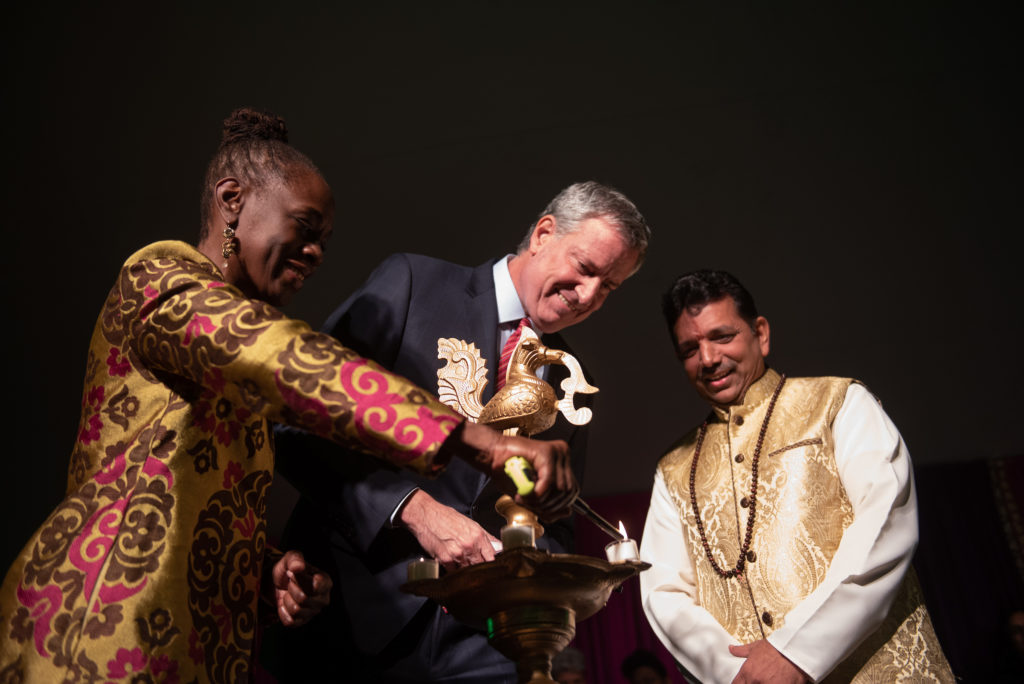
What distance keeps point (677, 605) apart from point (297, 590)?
3.73ft

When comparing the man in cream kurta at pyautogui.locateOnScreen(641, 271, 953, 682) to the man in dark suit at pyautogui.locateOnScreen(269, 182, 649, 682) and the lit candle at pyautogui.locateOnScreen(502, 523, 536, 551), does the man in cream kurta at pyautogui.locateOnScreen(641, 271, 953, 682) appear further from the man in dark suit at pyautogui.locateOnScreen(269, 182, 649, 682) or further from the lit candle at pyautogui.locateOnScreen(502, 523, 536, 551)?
the lit candle at pyautogui.locateOnScreen(502, 523, 536, 551)

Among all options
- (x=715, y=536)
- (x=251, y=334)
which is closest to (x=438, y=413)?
(x=251, y=334)

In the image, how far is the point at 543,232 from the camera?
8.17 ft

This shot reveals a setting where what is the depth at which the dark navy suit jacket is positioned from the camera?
5.91 feet

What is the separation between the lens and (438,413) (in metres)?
1.20

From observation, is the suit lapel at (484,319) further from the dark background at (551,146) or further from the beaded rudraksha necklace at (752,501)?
the dark background at (551,146)

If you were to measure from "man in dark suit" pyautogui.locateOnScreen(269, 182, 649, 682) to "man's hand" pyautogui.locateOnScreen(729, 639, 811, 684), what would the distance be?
1.58 feet

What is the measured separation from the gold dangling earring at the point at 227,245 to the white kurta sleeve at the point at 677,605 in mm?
1421

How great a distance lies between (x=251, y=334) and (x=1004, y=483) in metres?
7.13

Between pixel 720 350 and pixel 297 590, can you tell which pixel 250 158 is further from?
pixel 720 350

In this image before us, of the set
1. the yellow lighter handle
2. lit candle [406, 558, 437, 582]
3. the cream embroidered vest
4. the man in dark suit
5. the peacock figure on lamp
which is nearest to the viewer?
the yellow lighter handle

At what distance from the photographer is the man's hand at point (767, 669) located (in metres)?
1.96

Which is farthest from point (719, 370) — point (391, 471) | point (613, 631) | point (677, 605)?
point (613, 631)

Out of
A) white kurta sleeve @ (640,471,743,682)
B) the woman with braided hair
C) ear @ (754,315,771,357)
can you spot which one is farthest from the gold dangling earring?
ear @ (754,315,771,357)
